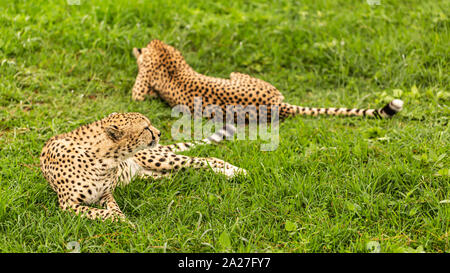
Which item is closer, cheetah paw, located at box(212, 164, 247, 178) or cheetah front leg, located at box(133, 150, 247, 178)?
cheetah paw, located at box(212, 164, 247, 178)

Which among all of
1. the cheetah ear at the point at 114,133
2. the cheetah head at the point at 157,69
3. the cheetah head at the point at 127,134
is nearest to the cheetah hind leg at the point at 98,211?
the cheetah head at the point at 127,134

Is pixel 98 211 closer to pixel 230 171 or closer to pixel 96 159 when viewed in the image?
pixel 96 159

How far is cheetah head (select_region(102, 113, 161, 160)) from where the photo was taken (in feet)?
12.4

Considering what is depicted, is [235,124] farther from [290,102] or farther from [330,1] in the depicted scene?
[330,1]

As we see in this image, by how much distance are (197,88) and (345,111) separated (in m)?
1.58

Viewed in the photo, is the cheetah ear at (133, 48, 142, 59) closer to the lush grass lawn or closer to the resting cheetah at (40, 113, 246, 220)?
the lush grass lawn

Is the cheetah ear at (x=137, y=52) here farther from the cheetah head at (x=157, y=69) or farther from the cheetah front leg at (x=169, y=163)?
the cheetah front leg at (x=169, y=163)

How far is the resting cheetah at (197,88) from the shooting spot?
545cm

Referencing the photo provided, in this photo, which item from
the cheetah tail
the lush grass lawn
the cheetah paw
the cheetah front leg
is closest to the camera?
the lush grass lawn

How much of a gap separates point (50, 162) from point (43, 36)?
113 inches

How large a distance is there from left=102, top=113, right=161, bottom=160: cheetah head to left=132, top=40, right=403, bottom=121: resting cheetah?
1743 mm

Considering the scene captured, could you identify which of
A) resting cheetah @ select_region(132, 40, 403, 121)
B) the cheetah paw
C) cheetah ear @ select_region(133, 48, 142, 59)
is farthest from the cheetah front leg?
cheetah ear @ select_region(133, 48, 142, 59)

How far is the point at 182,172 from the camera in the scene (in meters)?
4.43
